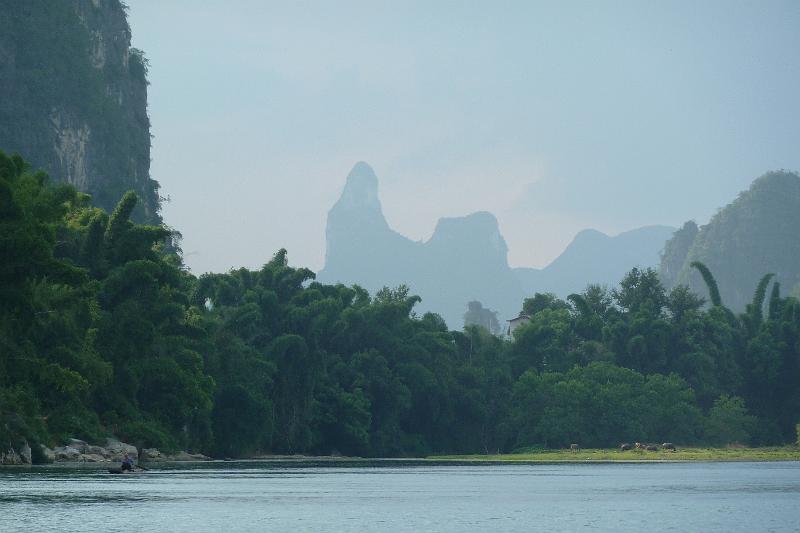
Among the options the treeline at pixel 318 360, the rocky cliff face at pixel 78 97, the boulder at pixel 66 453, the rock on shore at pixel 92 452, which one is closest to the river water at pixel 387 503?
the boulder at pixel 66 453

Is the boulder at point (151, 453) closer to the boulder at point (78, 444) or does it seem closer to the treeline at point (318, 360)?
the treeline at point (318, 360)

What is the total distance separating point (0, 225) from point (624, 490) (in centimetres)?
2248

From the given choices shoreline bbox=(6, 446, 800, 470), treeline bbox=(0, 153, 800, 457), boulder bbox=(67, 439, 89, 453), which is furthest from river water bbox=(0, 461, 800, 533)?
shoreline bbox=(6, 446, 800, 470)

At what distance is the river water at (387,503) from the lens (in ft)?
82.8

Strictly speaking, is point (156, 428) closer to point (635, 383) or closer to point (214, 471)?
point (214, 471)

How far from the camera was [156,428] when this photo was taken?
216ft

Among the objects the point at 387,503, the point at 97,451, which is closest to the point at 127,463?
the point at 97,451

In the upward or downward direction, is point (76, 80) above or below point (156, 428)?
above

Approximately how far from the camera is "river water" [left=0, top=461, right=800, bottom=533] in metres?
25.2

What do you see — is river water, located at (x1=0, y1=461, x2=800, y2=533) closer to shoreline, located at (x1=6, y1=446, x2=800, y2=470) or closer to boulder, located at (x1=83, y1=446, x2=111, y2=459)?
boulder, located at (x1=83, y1=446, x2=111, y2=459)

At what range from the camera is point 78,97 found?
399 feet

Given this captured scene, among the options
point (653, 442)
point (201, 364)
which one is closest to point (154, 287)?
point (201, 364)

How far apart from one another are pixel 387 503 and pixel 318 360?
53.2 metres

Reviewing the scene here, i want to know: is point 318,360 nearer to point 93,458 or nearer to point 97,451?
point 97,451
